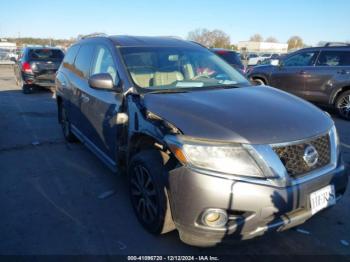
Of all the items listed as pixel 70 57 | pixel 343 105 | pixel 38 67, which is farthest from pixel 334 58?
pixel 38 67

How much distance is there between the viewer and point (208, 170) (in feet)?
7.56

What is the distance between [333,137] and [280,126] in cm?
63

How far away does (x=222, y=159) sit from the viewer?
2318 mm

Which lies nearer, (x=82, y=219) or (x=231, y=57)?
(x=82, y=219)

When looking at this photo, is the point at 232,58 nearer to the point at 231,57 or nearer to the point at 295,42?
the point at 231,57

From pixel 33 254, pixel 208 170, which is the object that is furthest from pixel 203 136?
pixel 33 254

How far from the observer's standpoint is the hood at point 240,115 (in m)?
2.40

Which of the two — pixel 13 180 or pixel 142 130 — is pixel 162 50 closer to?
pixel 142 130

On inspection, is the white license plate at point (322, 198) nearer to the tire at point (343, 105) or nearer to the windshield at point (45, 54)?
the tire at point (343, 105)

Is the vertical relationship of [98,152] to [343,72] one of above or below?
below

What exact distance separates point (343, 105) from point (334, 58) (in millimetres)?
1185

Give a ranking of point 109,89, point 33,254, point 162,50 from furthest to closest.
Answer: point 162,50 < point 109,89 < point 33,254

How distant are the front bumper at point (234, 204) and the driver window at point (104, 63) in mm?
1643

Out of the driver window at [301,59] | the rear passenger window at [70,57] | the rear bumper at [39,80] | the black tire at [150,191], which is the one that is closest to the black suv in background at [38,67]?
the rear bumper at [39,80]
